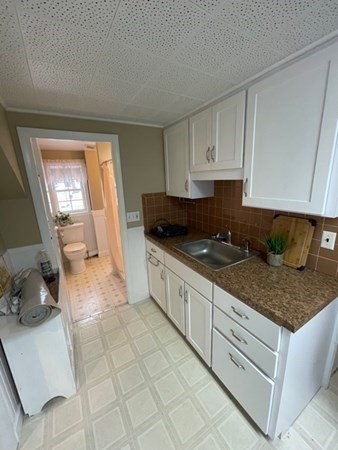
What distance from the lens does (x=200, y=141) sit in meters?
1.67

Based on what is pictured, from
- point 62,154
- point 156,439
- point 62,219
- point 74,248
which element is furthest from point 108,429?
point 62,154

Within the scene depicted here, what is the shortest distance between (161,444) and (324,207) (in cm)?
164

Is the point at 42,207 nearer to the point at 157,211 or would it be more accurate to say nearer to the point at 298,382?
the point at 157,211

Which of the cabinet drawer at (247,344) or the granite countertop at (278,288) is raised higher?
the granite countertop at (278,288)

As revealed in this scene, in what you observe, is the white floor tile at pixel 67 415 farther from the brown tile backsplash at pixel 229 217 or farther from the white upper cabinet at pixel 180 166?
the white upper cabinet at pixel 180 166

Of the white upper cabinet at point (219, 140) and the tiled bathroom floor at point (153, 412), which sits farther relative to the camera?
the white upper cabinet at point (219, 140)

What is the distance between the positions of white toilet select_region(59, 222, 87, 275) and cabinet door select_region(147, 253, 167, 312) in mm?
1543

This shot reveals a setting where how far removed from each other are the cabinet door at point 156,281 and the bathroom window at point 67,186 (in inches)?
89.8

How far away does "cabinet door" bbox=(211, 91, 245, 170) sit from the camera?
1.31 meters

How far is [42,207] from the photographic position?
1.73 metres

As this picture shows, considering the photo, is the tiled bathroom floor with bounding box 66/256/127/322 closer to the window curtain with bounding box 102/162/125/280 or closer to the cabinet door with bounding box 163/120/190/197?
the window curtain with bounding box 102/162/125/280

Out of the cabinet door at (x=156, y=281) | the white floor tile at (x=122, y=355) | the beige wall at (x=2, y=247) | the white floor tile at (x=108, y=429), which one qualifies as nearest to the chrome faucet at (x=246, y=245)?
the cabinet door at (x=156, y=281)

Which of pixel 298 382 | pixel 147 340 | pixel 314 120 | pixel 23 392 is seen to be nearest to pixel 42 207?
pixel 23 392

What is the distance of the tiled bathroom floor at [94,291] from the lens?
2.40m
